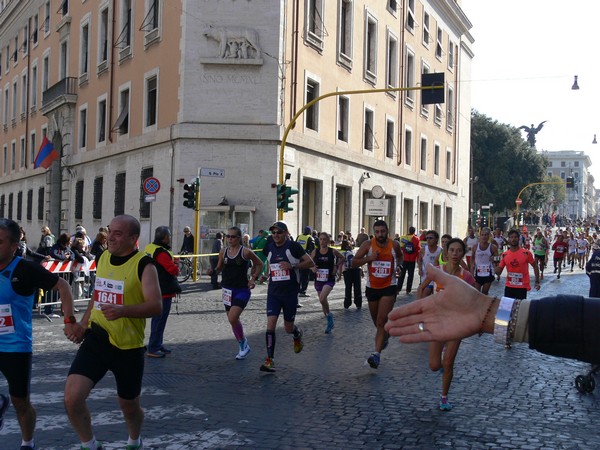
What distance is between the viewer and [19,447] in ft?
16.6

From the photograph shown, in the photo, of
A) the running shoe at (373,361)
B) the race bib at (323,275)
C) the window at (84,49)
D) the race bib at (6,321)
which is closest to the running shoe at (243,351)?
the running shoe at (373,361)

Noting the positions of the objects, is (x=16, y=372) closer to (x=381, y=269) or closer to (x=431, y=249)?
(x=381, y=269)

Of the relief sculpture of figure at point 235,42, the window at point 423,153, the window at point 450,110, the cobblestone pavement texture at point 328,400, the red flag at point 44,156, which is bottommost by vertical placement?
the cobblestone pavement texture at point 328,400

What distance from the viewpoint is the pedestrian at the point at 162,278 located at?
354 inches

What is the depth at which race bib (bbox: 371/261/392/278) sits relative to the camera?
28.9 ft

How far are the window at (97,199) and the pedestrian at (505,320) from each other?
29208 mm

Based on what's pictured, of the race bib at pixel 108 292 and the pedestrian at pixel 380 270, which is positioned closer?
the race bib at pixel 108 292

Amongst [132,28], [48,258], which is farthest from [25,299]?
[132,28]

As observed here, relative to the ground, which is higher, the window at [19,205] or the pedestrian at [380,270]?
the window at [19,205]

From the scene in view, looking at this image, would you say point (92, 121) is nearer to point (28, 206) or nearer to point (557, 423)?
point (28, 206)

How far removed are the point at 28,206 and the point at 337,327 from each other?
3362cm

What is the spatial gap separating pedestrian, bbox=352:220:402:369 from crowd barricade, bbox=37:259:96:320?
23.4 feet

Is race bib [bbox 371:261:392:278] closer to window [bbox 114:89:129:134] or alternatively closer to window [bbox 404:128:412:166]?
window [bbox 114:89:129:134]

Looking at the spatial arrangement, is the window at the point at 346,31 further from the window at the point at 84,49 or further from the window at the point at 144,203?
the window at the point at 84,49
